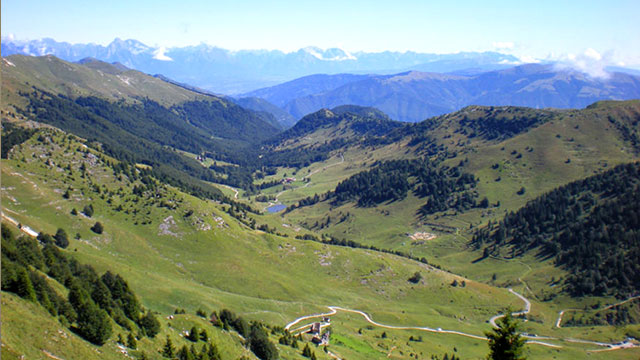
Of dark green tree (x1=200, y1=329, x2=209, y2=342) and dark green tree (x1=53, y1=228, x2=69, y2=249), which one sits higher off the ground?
dark green tree (x1=53, y1=228, x2=69, y2=249)

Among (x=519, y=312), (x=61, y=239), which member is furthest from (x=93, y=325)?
(x=519, y=312)

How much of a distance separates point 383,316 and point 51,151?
123m

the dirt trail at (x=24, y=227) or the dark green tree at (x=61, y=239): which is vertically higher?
the dirt trail at (x=24, y=227)

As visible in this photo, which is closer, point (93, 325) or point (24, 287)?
point (24, 287)

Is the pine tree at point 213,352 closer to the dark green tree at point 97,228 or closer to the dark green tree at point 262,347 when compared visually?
the dark green tree at point 262,347

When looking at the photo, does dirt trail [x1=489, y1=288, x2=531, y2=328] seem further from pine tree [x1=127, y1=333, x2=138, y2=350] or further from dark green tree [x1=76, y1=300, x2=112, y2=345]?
dark green tree [x1=76, y1=300, x2=112, y2=345]

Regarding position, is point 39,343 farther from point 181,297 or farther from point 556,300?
point 556,300

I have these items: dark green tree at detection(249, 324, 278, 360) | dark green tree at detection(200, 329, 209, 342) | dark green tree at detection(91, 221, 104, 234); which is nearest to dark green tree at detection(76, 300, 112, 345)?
dark green tree at detection(200, 329, 209, 342)

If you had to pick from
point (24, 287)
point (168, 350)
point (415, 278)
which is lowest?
point (415, 278)

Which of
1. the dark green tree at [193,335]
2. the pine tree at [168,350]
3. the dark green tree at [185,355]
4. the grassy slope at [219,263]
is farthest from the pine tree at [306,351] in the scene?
the pine tree at [168,350]

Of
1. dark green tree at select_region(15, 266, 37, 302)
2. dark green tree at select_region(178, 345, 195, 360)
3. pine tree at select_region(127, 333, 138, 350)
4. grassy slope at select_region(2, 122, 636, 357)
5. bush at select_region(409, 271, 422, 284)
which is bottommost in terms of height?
bush at select_region(409, 271, 422, 284)

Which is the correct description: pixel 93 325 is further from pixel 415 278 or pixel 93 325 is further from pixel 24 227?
pixel 415 278

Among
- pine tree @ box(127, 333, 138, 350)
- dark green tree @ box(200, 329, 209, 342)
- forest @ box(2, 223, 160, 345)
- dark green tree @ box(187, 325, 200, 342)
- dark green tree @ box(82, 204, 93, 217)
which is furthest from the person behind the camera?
dark green tree @ box(82, 204, 93, 217)

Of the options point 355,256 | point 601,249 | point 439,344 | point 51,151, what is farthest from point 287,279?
point 601,249
